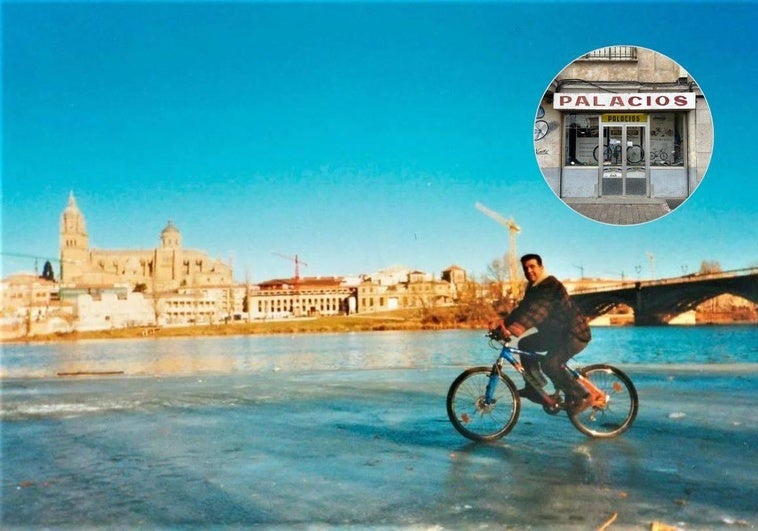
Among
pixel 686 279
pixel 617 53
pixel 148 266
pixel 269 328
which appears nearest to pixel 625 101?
pixel 617 53

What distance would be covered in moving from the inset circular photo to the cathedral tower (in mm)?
9063

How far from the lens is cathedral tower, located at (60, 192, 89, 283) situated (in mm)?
14446

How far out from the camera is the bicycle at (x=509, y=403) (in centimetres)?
570

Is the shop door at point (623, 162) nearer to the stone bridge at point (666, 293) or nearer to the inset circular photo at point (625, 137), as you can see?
the inset circular photo at point (625, 137)

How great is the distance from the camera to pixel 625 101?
7.66m

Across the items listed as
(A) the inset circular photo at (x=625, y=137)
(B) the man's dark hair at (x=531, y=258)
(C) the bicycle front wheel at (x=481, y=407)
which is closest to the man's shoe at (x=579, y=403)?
(C) the bicycle front wheel at (x=481, y=407)

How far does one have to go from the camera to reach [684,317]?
25.6 meters

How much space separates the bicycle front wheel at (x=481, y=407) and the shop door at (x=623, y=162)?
3202 mm

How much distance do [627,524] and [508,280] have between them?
8774mm

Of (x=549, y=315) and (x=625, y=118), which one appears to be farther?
(x=625, y=118)

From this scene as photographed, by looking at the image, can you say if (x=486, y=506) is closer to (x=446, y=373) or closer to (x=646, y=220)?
(x=646, y=220)

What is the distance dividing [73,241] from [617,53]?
16.8 meters

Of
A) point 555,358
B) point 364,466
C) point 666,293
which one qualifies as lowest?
point 364,466

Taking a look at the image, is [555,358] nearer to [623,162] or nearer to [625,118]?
[623,162]
